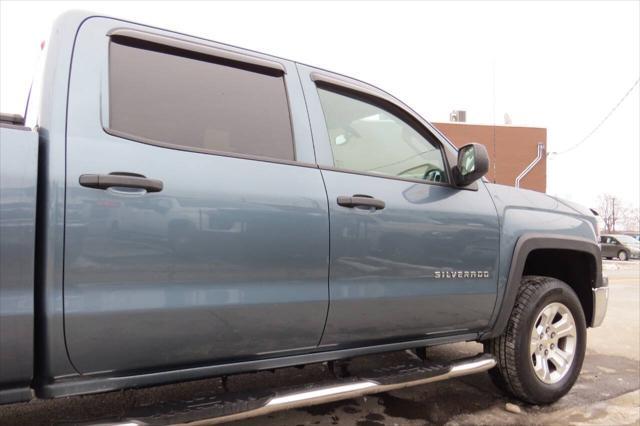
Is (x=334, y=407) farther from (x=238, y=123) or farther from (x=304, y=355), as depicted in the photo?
(x=238, y=123)

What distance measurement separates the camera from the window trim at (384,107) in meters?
2.62

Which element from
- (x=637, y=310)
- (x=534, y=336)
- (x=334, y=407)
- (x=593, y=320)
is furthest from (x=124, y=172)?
(x=637, y=310)

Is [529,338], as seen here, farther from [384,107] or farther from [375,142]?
[384,107]

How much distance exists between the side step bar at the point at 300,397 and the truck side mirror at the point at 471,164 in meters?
1.15

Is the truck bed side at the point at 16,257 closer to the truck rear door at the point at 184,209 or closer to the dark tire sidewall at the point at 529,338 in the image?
the truck rear door at the point at 184,209

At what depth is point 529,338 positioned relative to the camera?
3094 millimetres

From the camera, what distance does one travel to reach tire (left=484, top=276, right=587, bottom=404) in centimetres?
306

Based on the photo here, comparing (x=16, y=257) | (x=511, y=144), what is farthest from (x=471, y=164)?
(x=511, y=144)

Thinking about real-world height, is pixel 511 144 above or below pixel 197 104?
above

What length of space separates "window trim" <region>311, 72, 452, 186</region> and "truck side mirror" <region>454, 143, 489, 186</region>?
0.06 meters

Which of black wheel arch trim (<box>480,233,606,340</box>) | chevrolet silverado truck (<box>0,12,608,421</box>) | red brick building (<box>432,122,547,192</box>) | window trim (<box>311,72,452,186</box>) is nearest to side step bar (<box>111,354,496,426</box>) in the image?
chevrolet silverado truck (<box>0,12,608,421</box>)

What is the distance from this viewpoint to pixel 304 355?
91.7 inches

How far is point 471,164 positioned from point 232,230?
1582 mm

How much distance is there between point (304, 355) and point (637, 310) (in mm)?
7285
